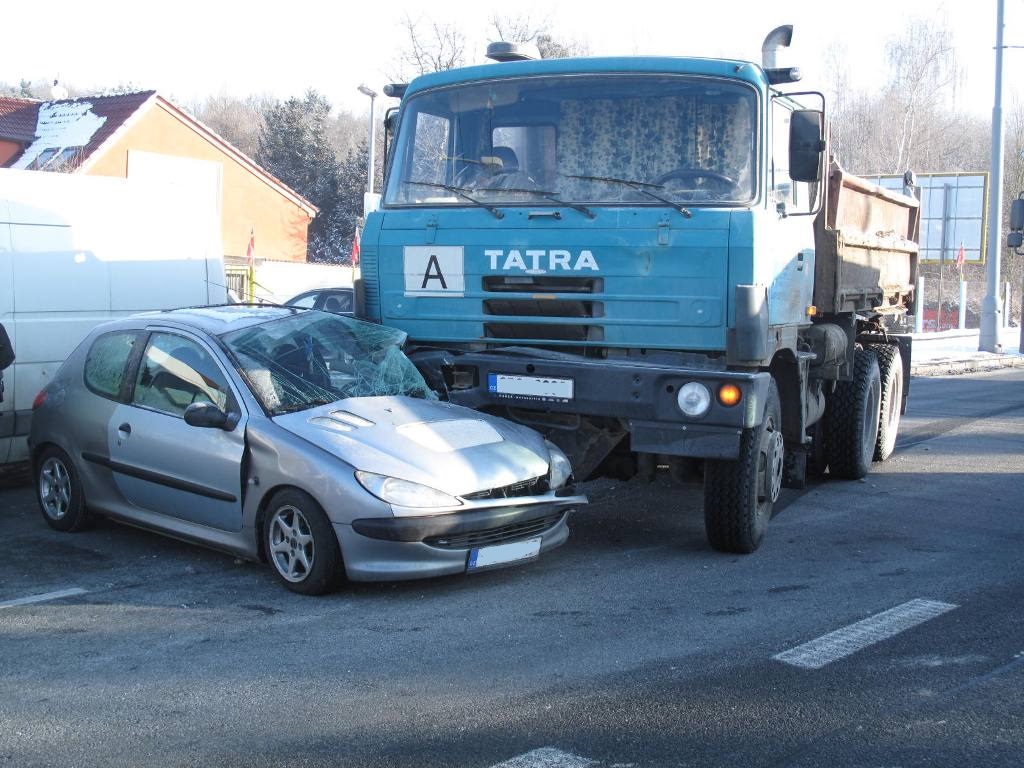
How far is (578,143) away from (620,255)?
Result: 0.84m

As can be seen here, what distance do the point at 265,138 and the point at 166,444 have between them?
5451 cm

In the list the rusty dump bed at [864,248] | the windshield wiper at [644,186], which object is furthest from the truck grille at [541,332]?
the rusty dump bed at [864,248]

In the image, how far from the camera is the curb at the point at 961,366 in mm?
22750

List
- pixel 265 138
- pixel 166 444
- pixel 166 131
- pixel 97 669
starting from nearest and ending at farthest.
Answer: pixel 97 669 → pixel 166 444 → pixel 166 131 → pixel 265 138

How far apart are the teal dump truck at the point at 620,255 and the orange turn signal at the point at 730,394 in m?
0.04

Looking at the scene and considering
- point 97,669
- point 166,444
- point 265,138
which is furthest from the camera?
point 265,138

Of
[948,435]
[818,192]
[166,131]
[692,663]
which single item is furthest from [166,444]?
[166,131]

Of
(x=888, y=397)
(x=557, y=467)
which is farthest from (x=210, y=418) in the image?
(x=888, y=397)

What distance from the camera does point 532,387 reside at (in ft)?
22.9

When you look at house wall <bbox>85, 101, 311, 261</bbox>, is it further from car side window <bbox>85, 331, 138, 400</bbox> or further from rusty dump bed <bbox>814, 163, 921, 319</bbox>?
car side window <bbox>85, 331, 138, 400</bbox>

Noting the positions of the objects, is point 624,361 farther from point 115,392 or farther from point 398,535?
point 115,392

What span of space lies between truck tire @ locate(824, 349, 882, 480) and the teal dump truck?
6.24 ft

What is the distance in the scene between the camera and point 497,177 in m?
7.38

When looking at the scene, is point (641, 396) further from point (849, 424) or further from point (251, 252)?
point (251, 252)
